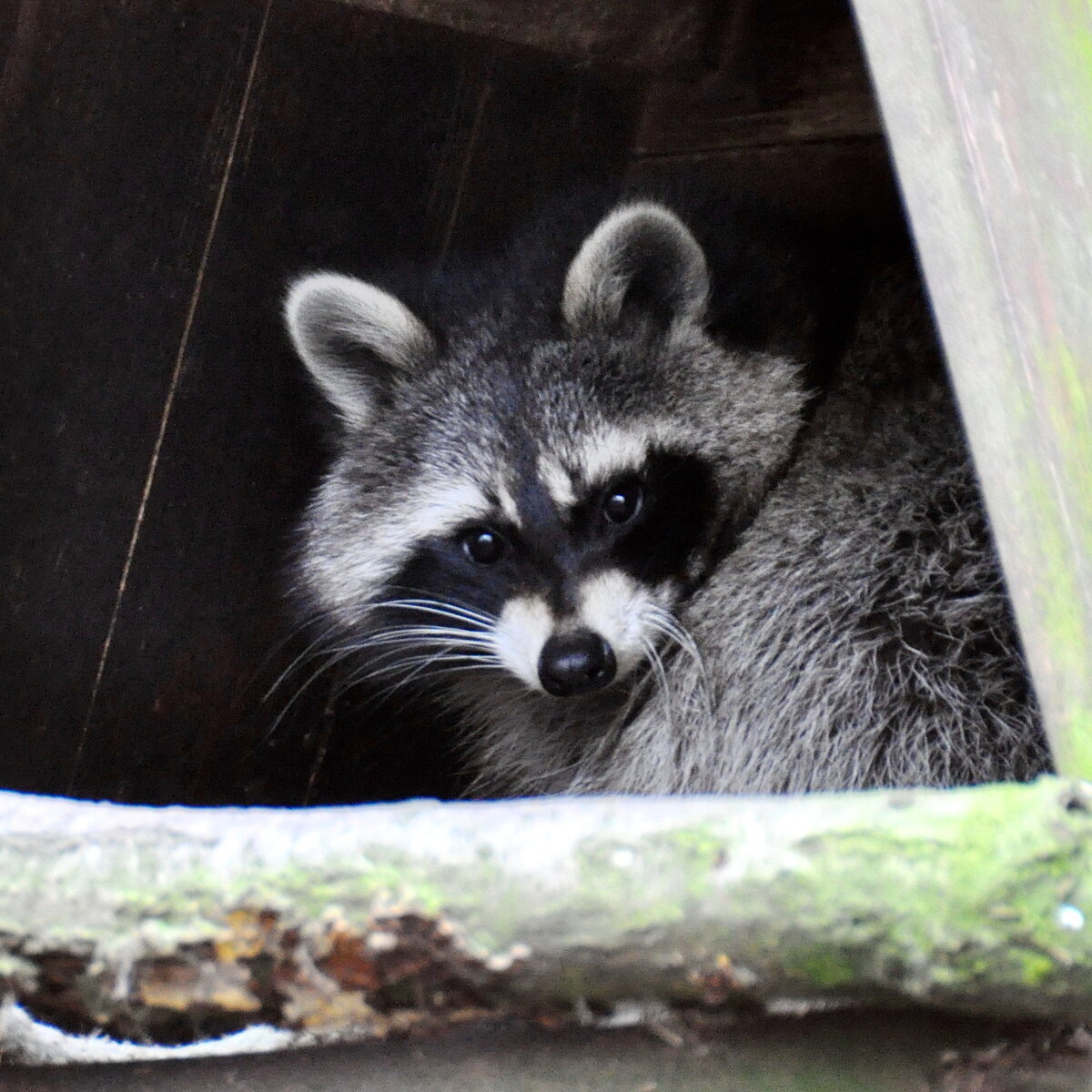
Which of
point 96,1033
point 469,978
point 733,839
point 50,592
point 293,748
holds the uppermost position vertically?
point 733,839

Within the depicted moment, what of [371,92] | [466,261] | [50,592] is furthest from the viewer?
[466,261]

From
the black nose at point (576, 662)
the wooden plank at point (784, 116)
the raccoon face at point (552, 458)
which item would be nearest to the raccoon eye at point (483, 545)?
the raccoon face at point (552, 458)

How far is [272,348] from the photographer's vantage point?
7.23 feet

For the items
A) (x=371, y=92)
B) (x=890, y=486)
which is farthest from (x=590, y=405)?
(x=371, y=92)

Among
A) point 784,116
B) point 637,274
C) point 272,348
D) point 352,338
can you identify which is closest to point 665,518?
point 637,274

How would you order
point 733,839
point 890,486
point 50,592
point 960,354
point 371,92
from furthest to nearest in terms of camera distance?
point 371,92 → point 50,592 → point 890,486 → point 960,354 → point 733,839

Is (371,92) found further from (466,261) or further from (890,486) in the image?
(890,486)

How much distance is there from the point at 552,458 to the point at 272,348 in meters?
0.51

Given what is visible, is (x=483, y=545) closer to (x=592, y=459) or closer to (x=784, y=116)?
(x=592, y=459)

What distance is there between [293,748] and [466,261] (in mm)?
848

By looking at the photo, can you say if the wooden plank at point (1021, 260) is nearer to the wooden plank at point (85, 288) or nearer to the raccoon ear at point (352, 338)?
the raccoon ear at point (352, 338)

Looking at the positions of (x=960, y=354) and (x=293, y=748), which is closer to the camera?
(x=960, y=354)

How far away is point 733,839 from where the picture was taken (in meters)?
0.95

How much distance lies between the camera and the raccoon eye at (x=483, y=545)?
203cm
